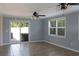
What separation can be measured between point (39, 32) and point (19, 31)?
5.77 feet

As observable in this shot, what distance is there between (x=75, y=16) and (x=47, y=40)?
3.85m

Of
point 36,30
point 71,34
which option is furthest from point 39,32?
point 71,34

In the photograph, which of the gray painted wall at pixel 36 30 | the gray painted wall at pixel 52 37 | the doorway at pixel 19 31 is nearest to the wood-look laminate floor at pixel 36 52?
the gray painted wall at pixel 52 37

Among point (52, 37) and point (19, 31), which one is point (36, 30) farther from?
point (52, 37)

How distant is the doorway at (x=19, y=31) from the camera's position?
367 inches

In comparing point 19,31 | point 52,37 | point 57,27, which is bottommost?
point 52,37

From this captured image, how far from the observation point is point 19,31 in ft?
31.3

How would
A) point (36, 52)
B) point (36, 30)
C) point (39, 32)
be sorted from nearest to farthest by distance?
1. point (36, 52)
2. point (36, 30)
3. point (39, 32)

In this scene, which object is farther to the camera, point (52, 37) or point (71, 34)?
point (52, 37)

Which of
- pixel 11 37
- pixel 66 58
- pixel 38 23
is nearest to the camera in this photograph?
pixel 66 58

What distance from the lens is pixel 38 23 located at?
400 inches

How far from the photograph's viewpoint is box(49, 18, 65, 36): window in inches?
299

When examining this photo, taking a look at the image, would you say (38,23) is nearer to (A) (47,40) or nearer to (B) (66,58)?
(A) (47,40)

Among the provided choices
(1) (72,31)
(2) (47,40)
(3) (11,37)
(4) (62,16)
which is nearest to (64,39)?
(1) (72,31)
